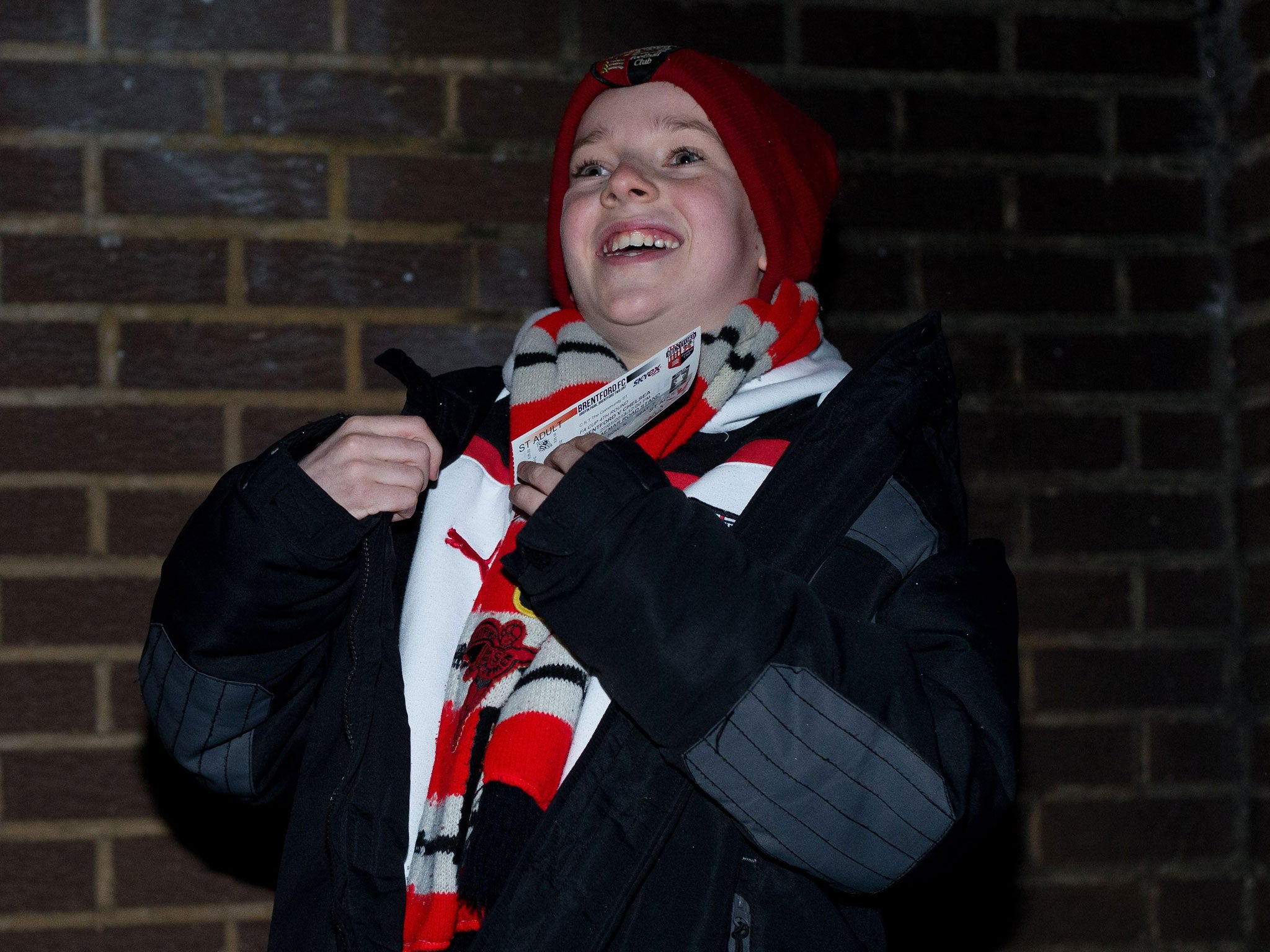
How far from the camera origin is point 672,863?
3.87ft

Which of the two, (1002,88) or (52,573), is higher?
(1002,88)

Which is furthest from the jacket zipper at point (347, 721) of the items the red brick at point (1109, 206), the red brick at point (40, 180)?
the red brick at point (1109, 206)

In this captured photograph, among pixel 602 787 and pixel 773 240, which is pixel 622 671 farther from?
pixel 773 240

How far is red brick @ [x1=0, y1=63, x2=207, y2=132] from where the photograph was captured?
2.01 metres

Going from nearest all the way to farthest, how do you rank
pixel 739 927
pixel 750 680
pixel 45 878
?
pixel 750 680 < pixel 739 927 < pixel 45 878

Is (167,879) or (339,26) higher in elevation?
(339,26)

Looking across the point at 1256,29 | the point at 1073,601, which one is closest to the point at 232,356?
the point at 1073,601

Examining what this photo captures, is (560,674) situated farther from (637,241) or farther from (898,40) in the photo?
(898,40)

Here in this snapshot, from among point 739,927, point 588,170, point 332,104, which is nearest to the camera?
point 739,927

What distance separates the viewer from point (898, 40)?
220cm

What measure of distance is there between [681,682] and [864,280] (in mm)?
1282

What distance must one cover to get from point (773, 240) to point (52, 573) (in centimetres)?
127

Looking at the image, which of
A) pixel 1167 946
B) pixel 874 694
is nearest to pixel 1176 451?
pixel 1167 946

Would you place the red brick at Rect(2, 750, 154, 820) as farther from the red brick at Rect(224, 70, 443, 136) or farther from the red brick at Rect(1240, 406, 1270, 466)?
the red brick at Rect(1240, 406, 1270, 466)
